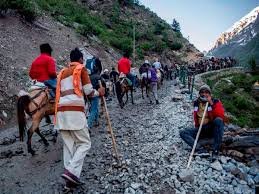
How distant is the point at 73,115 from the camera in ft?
20.8

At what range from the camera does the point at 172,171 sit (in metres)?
7.42

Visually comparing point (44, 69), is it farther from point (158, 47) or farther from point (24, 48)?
point (158, 47)

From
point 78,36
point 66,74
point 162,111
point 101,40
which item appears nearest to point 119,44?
point 101,40

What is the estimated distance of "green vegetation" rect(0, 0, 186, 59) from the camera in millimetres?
28405

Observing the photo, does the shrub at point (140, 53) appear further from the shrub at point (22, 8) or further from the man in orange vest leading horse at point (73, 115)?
the man in orange vest leading horse at point (73, 115)

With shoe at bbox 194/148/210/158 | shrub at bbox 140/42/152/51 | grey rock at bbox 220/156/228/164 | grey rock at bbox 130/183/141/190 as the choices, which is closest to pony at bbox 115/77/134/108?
shoe at bbox 194/148/210/158

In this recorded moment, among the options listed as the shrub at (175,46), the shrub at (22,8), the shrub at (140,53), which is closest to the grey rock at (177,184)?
the shrub at (22,8)

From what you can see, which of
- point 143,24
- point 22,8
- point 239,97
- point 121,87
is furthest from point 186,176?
point 143,24

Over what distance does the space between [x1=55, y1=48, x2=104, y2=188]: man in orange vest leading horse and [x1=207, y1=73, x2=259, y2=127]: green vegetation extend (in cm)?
1219

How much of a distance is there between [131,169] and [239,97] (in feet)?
78.4

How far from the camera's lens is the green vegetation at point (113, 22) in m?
28.4

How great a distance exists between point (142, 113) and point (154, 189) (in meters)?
7.32

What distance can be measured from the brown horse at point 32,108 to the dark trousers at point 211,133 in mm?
3349

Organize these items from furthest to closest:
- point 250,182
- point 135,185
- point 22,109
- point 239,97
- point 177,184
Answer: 1. point 239,97
2. point 22,109
3. point 250,182
4. point 177,184
5. point 135,185
